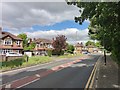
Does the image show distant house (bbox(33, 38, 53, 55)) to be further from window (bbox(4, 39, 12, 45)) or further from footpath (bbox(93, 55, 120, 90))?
footpath (bbox(93, 55, 120, 90))

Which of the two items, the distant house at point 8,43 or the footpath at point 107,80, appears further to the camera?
the distant house at point 8,43

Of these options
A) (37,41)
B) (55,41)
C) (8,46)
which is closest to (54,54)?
(55,41)

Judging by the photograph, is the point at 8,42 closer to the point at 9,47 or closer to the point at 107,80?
the point at 9,47

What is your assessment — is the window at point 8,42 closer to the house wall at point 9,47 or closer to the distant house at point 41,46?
the house wall at point 9,47

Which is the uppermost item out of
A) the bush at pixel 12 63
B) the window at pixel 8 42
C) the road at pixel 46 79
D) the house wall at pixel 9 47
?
the window at pixel 8 42

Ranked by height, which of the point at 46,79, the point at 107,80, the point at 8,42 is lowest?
the point at 46,79

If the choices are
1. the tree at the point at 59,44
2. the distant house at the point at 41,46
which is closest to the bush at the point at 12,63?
the tree at the point at 59,44

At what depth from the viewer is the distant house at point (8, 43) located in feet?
215

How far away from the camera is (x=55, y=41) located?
253 feet

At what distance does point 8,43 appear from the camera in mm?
67375

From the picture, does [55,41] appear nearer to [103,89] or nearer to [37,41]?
[37,41]

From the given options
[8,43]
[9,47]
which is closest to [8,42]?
[8,43]

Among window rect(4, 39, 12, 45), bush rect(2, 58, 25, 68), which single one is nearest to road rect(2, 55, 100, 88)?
bush rect(2, 58, 25, 68)

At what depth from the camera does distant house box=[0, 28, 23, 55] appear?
2581 inches
